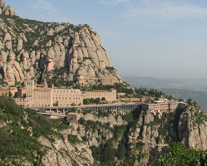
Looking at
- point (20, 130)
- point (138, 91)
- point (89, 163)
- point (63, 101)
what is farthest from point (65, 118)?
point (138, 91)

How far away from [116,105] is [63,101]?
18.7 m

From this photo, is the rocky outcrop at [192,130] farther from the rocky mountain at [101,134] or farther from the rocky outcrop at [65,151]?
the rocky outcrop at [65,151]

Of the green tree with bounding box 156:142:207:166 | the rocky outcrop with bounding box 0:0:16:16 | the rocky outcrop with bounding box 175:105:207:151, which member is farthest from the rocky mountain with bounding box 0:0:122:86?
the green tree with bounding box 156:142:207:166

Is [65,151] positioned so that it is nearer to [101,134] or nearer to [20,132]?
[20,132]

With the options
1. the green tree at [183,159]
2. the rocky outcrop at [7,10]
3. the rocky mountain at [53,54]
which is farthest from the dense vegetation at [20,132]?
the rocky outcrop at [7,10]

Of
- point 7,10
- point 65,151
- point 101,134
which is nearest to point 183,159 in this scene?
point 65,151

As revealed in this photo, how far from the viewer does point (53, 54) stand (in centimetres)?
10825

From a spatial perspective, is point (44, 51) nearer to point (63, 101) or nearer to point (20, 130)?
point (63, 101)

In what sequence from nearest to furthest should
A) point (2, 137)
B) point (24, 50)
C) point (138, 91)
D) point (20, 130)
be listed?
point (2, 137), point (20, 130), point (138, 91), point (24, 50)

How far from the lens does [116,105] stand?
83.4 m

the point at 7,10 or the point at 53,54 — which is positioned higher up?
the point at 7,10

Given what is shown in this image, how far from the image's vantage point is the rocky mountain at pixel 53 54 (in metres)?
101

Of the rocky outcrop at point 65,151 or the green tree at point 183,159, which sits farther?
the rocky outcrop at point 65,151

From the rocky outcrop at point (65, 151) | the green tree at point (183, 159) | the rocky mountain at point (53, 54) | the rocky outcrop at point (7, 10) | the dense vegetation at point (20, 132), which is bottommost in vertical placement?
the rocky outcrop at point (65, 151)
